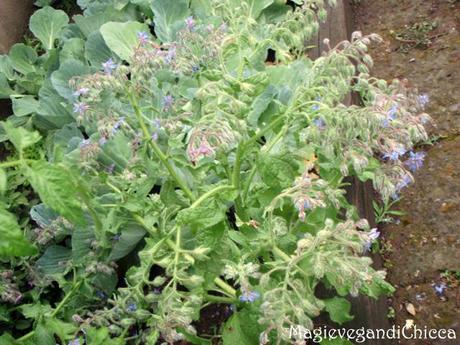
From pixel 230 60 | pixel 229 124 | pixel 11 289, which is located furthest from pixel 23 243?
pixel 230 60

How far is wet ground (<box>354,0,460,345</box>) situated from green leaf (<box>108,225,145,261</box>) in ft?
3.26

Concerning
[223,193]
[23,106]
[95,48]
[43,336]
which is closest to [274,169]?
[223,193]

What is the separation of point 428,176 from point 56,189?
183 centimetres

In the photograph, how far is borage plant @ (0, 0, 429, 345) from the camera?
1316mm

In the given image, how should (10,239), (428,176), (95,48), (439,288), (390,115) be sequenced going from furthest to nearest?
(95,48)
(428,176)
(439,288)
(390,115)
(10,239)

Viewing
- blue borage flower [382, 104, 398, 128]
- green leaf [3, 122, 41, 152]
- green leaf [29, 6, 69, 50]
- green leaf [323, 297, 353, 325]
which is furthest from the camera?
green leaf [29, 6, 69, 50]

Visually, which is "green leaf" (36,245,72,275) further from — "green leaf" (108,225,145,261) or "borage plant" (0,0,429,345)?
"green leaf" (108,225,145,261)

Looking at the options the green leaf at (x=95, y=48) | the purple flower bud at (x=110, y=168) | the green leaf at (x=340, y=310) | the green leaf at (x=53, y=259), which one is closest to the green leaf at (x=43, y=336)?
the green leaf at (x=53, y=259)

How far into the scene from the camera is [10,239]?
110cm

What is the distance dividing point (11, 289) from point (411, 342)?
4.66ft

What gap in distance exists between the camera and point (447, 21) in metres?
3.15

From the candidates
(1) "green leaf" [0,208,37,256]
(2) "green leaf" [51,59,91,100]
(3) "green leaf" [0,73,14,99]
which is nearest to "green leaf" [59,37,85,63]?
(2) "green leaf" [51,59,91,100]

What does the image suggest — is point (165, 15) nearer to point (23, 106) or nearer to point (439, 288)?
point (23, 106)

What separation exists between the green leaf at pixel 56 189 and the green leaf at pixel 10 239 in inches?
3.0
